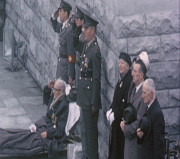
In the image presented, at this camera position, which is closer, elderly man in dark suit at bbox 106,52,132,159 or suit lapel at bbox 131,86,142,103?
suit lapel at bbox 131,86,142,103

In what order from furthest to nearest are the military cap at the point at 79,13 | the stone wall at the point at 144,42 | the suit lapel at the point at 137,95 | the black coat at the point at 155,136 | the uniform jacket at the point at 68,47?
the uniform jacket at the point at 68,47
the military cap at the point at 79,13
the stone wall at the point at 144,42
the suit lapel at the point at 137,95
the black coat at the point at 155,136

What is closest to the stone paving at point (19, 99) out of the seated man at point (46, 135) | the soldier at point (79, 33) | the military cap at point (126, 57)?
the seated man at point (46, 135)

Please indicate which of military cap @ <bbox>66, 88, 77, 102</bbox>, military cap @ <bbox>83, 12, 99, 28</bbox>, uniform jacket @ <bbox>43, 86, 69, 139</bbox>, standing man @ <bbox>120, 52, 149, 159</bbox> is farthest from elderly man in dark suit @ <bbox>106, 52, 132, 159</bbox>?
uniform jacket @ <bbox>43, 86, 69, 139</bbox>

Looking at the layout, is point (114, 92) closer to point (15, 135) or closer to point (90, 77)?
point (90, 77)

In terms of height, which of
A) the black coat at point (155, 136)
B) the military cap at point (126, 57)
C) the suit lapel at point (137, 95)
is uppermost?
the military cap at point (126, 57)

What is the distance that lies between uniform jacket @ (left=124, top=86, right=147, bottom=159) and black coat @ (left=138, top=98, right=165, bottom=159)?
0.20 meters

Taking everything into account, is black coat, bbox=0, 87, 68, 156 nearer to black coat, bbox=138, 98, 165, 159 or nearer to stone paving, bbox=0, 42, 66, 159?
stone paving, bbox=0, 42, 66, 159

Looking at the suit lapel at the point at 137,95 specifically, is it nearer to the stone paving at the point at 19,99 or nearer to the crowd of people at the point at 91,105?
the crowd of people at the point at 91,105

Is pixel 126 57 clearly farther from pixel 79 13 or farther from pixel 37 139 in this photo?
pixel 37 139

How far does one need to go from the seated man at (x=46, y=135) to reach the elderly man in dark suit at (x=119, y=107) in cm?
145

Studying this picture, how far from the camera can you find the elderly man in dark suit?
8.06m

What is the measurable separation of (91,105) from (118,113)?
3.37ft

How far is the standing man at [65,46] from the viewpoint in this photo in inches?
405

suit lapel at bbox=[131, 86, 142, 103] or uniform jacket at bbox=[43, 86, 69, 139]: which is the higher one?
suit lapel at bbox=[131, 86, 142, 103]
